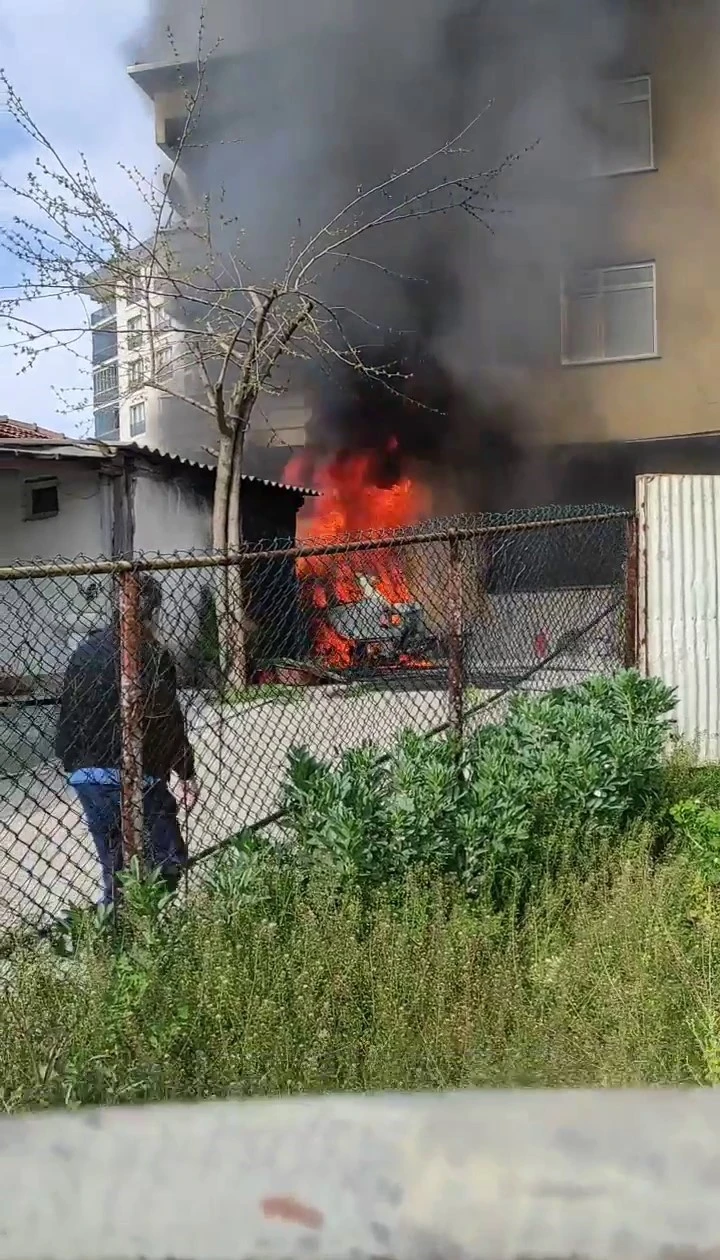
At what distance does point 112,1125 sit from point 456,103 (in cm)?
2040

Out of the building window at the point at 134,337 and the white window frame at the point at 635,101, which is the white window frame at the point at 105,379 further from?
the white window frame at the point at 635,101

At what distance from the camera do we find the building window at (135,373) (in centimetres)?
1400

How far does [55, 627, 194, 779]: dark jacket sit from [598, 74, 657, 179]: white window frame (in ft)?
57.5

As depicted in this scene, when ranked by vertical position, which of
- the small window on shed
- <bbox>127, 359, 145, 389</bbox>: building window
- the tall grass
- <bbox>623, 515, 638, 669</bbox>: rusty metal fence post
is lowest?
the tall grass

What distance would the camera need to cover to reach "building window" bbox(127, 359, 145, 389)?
45.9ft

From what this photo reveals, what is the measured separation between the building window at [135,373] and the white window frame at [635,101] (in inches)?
367

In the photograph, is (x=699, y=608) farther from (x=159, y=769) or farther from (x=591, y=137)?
(x=591, y=137)

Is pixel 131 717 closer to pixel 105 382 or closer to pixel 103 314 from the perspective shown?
pixel 103 314

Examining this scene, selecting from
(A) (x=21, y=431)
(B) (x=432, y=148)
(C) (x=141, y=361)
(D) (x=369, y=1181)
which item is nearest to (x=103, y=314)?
(C) (x=141, y=361)

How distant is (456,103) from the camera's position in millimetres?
18734

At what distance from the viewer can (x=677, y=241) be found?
17984mm

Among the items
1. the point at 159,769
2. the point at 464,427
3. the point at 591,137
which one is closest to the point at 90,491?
the point at 464,427

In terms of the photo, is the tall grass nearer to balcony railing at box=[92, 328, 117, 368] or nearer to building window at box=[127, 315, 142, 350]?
balcony railing at box=[92, 328, 117, 368]

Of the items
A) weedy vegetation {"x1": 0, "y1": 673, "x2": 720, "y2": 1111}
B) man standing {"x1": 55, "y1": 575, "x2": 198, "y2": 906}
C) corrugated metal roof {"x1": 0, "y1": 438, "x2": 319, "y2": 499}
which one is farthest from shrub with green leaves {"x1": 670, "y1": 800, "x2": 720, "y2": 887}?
corrugated metal roof {"x1": 0, "y1": 438, "x2": 319, "y2": 499}
